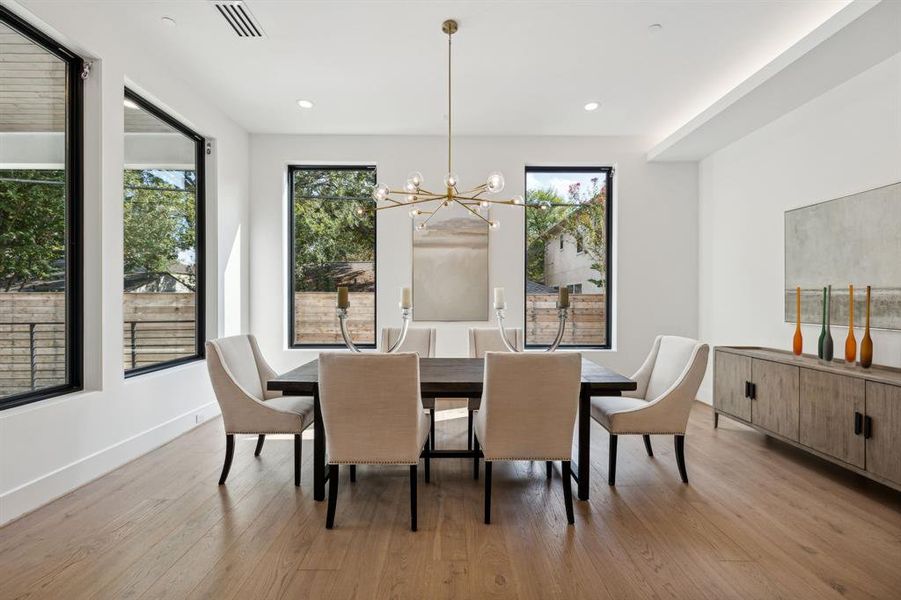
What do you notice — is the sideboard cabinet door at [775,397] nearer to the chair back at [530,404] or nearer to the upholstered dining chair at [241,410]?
the chair back at [530,404]

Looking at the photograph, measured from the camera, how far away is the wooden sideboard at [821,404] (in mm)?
2402

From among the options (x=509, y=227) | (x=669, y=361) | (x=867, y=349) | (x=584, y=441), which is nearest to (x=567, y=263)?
(x=509, y=227)

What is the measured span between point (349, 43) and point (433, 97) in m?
1.00

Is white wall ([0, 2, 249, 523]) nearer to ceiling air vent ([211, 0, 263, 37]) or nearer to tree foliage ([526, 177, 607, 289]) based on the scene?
ceiling air vent ([211, 0, 263, 37])

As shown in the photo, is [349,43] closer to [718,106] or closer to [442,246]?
[442,246]

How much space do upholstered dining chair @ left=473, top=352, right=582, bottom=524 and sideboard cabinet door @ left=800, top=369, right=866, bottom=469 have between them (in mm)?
1726

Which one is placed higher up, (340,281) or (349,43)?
(349,43)

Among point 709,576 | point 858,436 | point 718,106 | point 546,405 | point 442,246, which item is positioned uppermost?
point 718,106

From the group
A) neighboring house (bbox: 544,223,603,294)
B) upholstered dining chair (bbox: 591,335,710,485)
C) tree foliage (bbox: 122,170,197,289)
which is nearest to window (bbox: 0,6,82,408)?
tree foliage (bbox: 122,170,197,289)

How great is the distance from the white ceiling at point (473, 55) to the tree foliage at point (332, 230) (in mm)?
696

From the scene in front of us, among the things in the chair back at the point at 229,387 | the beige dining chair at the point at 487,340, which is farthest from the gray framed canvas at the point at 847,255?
the chair back at the point at 229,387

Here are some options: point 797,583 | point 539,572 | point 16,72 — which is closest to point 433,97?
point 16,72

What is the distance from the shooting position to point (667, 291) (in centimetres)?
505

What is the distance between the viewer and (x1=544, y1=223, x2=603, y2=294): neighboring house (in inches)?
203
